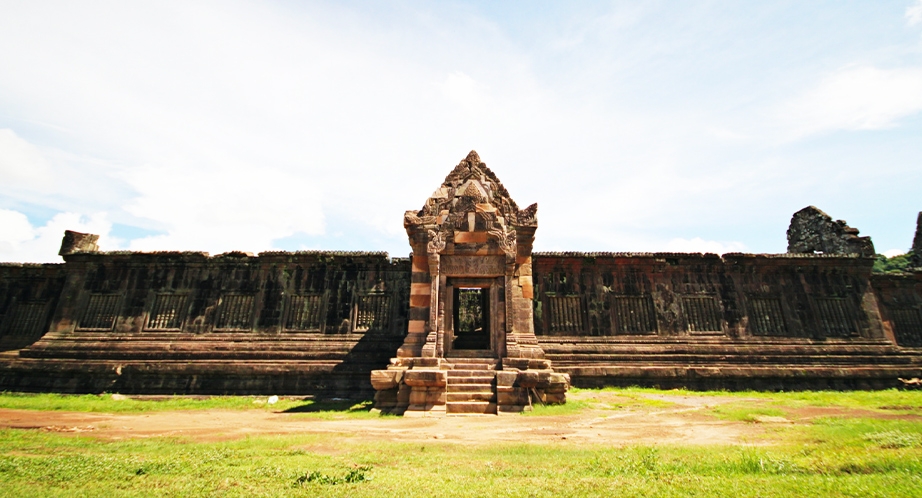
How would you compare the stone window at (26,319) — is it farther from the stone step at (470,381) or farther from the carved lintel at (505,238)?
the carved lintel at (505,238)

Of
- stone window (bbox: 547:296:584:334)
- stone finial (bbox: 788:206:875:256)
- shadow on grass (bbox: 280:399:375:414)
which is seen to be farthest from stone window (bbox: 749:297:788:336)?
shadow on grass (bbox: 280:399:375:414)

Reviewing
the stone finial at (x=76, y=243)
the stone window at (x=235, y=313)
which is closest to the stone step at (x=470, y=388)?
the stone window at (x=235, y=313)

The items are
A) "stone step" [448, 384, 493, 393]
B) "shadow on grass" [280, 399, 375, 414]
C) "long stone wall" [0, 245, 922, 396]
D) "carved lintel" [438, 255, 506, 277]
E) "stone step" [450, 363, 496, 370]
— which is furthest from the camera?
"long stone wall" [0, 245, 922, 396]

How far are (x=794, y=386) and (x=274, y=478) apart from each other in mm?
16487

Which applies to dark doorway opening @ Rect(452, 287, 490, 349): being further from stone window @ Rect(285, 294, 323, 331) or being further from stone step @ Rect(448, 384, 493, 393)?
stone step @ Rect(448, 384, 493, 393)

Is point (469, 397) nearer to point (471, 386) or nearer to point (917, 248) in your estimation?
point (471, 386)

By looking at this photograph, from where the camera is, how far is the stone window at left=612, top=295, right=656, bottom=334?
15227 mm

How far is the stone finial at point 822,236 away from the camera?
16.8 metres

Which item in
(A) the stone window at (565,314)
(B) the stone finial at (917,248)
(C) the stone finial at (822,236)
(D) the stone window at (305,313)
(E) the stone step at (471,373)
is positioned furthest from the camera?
(B) the stone finial at (917,248)

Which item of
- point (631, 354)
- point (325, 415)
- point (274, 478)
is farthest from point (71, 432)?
point (631, 354)

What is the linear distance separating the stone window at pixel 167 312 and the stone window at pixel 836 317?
23.3m

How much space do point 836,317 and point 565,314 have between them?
32.9ft

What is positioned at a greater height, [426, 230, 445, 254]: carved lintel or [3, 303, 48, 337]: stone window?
[426, 230, 445, 254]: carved lintel

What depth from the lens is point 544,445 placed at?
6500mm
